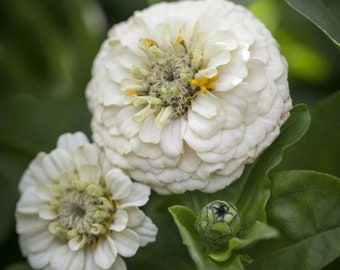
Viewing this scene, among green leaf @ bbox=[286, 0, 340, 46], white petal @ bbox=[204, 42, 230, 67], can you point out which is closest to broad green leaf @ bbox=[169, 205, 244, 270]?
white petal @ bbox=[204, 42, 230, 67]

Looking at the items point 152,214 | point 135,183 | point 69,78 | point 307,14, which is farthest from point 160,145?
point 69,78

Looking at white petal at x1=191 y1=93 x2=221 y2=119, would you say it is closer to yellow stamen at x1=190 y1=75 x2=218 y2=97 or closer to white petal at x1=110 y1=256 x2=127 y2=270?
yellow stamen at x1=190 y1=75 x2=218 y2=97

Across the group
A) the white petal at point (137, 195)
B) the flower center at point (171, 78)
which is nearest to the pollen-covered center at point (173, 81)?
the flower center at point (171, 78)

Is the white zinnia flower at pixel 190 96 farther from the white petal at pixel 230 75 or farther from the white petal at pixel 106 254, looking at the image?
the white petal at pixel 106 254

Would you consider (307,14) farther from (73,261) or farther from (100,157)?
(73,261)

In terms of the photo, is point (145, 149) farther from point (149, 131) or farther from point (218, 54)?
point (218, 54)
